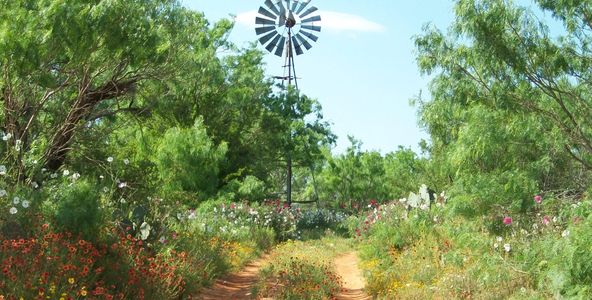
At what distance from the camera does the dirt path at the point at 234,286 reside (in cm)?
949

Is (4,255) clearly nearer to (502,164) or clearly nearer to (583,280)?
(583,280)

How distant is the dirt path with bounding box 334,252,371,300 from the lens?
9.91 metres

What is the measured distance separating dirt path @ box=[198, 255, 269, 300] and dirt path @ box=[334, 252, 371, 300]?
1.48m

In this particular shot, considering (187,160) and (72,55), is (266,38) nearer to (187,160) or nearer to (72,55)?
(187,160)

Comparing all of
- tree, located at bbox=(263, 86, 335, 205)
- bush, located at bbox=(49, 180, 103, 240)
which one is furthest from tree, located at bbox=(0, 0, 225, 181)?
tree, located at bbox=(263, 86, 335, 205)

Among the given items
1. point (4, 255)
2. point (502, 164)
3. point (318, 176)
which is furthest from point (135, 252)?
point (318, 176)

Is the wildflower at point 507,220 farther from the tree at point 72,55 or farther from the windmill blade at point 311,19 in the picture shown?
the windmill blade at point 311,19

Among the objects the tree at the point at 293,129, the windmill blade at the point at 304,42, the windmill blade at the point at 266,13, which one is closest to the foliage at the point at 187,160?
the tree at the point at 293,129

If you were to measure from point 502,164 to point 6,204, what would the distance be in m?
7.24

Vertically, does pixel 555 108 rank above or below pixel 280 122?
below

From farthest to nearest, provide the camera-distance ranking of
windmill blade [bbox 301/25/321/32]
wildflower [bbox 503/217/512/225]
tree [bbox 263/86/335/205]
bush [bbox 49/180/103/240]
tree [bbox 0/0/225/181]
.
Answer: windmill blade [bbox 301/25/321/32]
tree [bbox 263/86/335/205]
wildflower [bbox 503/217/512/225]
tree [bbox 0/0/225/181]
bush [bbox 49/180/103/240]

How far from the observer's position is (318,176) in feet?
134

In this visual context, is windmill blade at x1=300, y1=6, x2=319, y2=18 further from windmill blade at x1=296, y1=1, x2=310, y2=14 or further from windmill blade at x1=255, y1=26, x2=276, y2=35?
windmill blade at x1=255, y1=26, x2=276, y2=35

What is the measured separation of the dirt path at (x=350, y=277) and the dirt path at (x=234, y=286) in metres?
1.48
